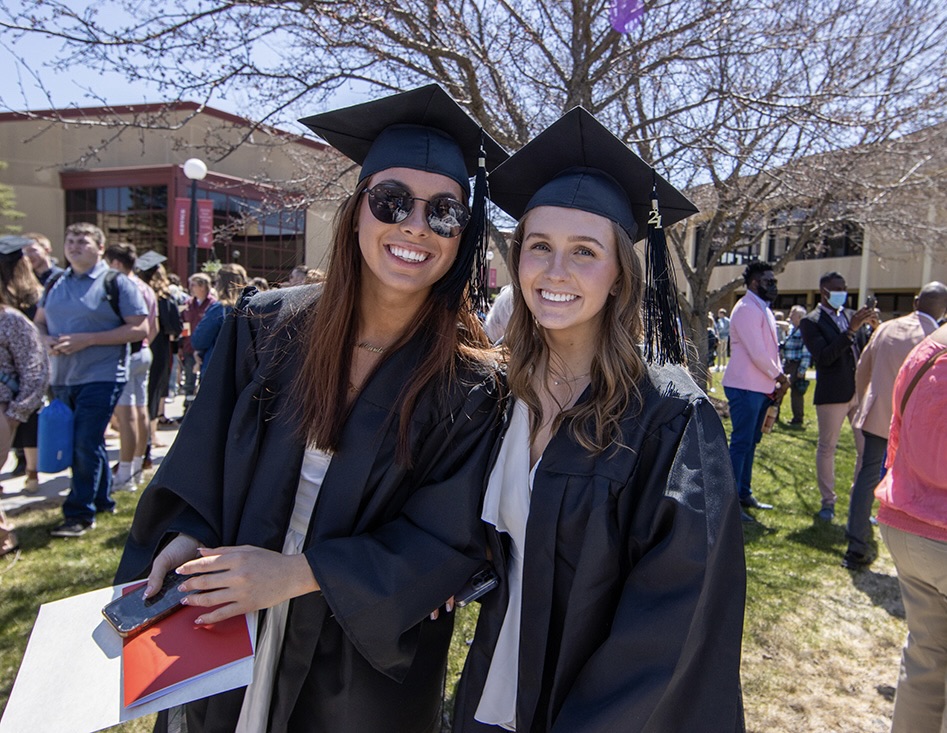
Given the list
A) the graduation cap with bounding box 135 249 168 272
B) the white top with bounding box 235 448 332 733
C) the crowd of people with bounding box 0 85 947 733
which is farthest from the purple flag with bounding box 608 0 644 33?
the graduation cap with bounding box 135 249 168 272

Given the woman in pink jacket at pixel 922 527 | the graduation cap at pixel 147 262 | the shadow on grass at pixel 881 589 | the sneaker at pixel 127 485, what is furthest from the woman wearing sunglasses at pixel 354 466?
the graduation cap at pixel 147 262

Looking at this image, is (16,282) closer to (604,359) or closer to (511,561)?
(511,561)

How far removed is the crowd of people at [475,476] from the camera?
1.38 m

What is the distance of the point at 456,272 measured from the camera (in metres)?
1.84

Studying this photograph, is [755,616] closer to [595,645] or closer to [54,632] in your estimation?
[595,645]

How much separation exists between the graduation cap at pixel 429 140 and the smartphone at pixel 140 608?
1.02 meters

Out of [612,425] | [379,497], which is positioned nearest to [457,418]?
[379,497]

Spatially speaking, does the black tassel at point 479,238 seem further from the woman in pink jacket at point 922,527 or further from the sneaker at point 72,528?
the sneaker at point 72,528

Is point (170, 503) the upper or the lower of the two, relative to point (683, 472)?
lower

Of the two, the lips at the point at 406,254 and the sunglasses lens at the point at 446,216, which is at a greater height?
the sunglasses lens at the point at 446,216

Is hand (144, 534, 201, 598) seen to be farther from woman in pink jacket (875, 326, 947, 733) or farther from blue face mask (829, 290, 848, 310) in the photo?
blue face mask (829, 290, 848, 310)

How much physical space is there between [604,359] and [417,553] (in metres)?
0.68

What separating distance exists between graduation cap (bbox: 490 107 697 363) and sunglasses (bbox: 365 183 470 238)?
24 centimetres

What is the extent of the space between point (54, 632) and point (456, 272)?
1.31 m
